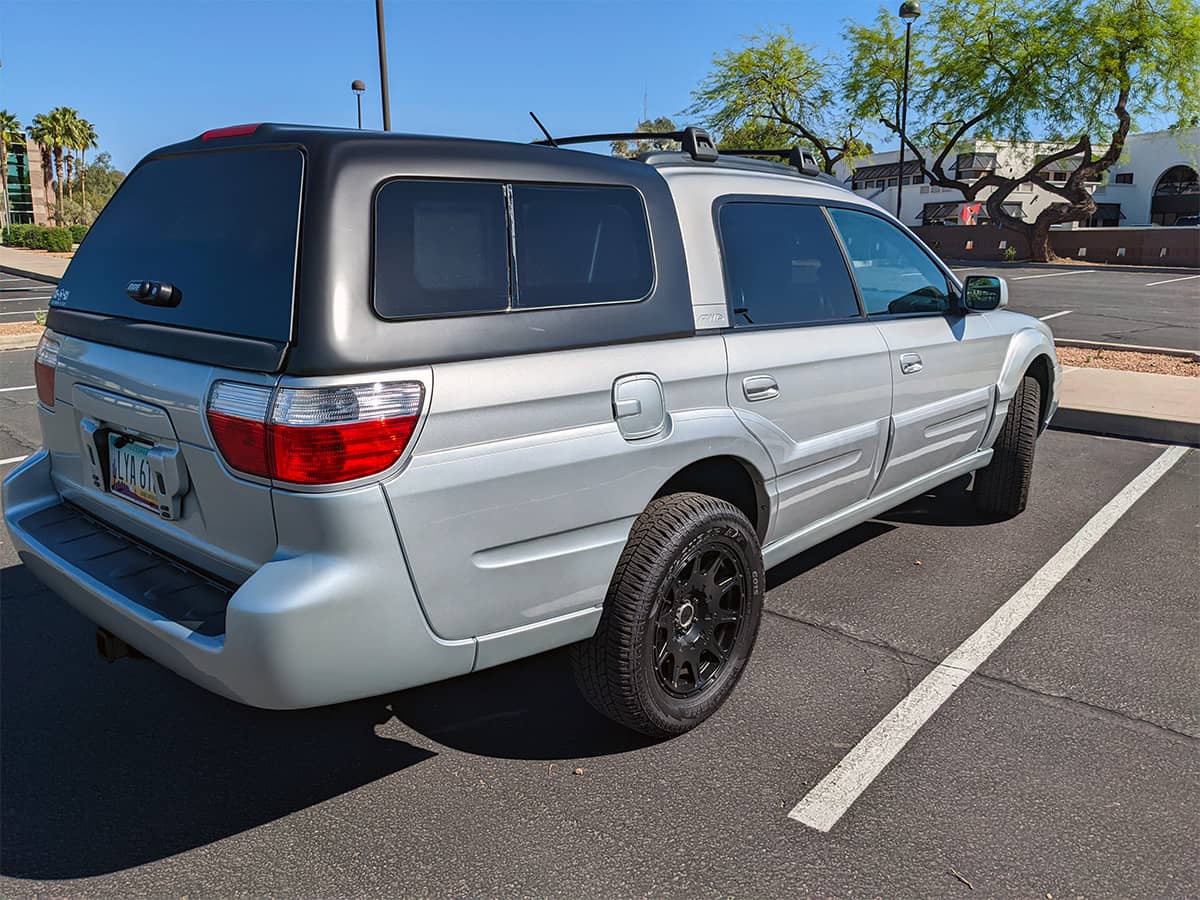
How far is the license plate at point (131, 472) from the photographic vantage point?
263cm

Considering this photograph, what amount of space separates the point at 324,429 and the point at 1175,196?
73.3 m

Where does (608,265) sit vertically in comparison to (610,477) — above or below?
above

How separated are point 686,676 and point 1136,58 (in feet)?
133

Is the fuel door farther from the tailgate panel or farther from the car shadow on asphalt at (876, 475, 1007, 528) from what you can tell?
the car shadow on asphalt at (876, 475, 1007, 528)

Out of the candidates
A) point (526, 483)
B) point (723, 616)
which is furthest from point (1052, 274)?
point (526, 483)

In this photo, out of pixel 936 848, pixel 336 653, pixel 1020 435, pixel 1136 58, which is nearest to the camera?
pixel 336 653

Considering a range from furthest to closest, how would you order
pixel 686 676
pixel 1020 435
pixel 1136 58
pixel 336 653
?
pixel 1136 58
pixel 1020 435
pixel 686 676
pixel 336 653

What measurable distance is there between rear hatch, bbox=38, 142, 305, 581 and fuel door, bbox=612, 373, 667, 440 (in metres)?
0.94

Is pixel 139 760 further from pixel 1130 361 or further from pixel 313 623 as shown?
pixel 1130 361

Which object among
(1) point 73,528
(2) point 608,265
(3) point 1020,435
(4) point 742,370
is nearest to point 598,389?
(2) point 608,265

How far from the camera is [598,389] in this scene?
2.65m

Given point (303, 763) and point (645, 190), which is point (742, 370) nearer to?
point (645, 190)

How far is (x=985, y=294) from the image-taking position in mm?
4473

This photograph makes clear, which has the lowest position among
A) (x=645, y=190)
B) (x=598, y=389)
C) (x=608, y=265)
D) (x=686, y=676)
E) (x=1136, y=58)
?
(x=686, y=676)
